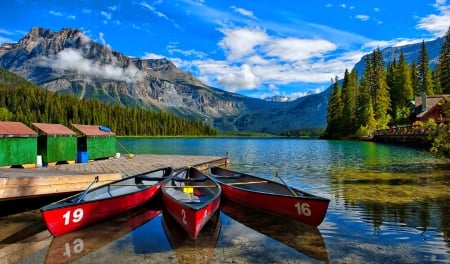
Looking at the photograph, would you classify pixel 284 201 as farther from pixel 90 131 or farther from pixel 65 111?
pixel 65 111

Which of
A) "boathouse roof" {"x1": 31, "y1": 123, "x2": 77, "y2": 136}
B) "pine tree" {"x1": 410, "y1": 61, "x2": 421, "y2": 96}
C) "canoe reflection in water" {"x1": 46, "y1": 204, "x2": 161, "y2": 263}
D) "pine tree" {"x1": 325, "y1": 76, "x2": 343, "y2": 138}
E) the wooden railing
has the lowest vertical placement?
"canoe reflection in water" {"x1": 46, "y1": 204, "x2": 161, "y2": 263}

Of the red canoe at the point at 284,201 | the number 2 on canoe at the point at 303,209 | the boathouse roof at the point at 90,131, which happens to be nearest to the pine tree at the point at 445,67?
the boathouse roof at the point at 90,131

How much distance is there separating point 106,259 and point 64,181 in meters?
6.96

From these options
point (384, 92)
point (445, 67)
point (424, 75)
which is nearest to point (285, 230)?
point (445, 67)

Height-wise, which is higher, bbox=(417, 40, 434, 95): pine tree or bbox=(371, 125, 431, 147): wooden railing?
bbox=(417, 40, 434, 95): pine tree

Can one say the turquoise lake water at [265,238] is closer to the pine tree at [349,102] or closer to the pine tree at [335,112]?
the pine tree at [349,102]

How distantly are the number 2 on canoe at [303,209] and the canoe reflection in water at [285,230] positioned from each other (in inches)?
22.5

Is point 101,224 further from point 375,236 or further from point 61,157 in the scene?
point 61,157

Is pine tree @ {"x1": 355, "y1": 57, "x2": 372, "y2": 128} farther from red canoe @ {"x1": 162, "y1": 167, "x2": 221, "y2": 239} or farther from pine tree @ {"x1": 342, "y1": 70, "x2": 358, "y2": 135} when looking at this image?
red canoe @ {"x1": 162, "y1": 167, "x2": 221, "y2": 239}

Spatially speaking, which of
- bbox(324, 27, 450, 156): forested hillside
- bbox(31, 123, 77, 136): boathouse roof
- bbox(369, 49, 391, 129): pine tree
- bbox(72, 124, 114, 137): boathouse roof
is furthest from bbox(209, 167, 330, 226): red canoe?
bbox(369, 49, 391, 129): pine tree

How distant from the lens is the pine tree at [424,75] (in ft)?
303

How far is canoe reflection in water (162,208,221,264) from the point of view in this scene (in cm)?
1004

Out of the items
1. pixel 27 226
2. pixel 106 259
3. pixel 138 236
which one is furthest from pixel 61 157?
pixel 106 259

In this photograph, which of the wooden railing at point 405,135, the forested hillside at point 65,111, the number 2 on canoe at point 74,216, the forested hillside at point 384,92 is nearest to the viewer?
the number 2 on canoe at point 74,216
